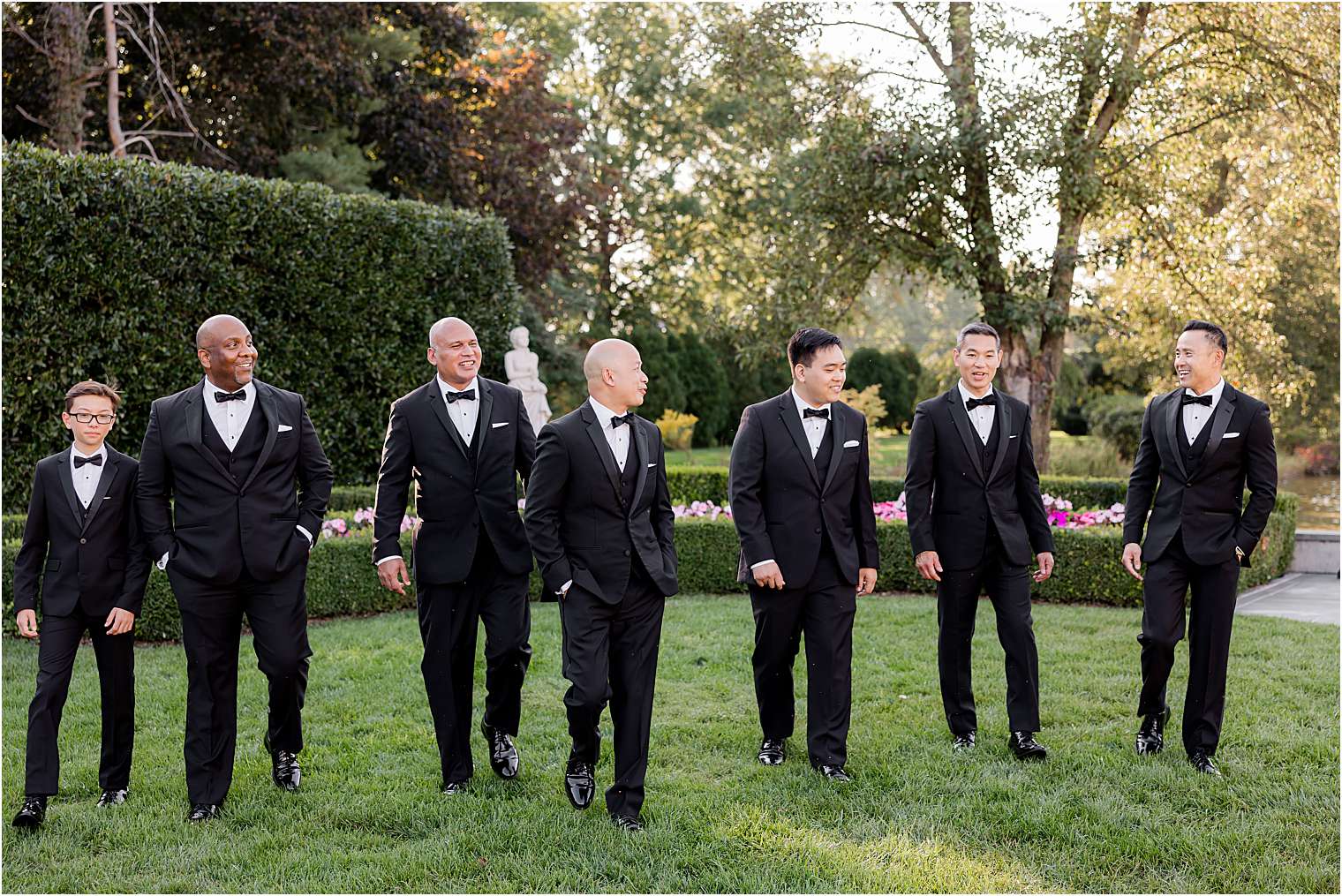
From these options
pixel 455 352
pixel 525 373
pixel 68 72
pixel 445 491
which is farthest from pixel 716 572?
pixel 68 72

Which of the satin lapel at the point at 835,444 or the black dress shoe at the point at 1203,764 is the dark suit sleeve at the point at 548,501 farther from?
the black dress shoe at the point at 1203,764

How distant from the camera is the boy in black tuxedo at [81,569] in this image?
173 inches

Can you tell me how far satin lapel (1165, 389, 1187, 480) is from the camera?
5.02m

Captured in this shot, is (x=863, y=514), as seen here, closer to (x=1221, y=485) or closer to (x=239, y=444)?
(x=1221, y=485)

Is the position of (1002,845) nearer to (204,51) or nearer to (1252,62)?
(1252,62)

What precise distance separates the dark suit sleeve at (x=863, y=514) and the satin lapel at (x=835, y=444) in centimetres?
10

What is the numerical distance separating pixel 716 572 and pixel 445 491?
5596 millimetres

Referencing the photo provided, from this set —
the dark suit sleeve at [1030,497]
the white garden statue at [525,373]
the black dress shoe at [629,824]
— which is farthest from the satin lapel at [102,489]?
the white garden statue at [525,373]

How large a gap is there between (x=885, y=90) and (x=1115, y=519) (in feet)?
19.6

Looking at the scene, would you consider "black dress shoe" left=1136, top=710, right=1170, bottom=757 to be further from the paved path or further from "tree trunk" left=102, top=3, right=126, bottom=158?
"tree trunk" left=102, top=3, right=126, bottom=158

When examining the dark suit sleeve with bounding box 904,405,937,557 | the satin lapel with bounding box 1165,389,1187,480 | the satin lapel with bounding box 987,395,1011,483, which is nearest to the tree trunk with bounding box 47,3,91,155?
the dark suit sleeve with bounding box 904,405,937,557

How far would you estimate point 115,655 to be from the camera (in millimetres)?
4555

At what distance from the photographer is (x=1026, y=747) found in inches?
198

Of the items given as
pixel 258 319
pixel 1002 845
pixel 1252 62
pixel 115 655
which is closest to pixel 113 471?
pixel 115 655
